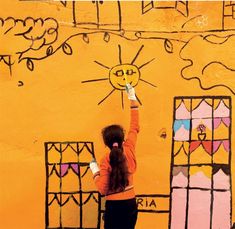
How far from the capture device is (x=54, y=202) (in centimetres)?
540

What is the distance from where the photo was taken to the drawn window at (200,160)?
5.48m

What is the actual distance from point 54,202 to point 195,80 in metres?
1.80

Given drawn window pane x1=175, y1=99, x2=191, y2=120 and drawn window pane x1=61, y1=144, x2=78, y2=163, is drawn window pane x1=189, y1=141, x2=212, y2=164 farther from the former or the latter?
drawn window pane x1=61, y1=144, x2=78, y2=163

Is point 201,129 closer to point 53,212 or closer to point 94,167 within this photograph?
point 94,167

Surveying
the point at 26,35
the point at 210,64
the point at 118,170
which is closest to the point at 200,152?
the point at 210,64

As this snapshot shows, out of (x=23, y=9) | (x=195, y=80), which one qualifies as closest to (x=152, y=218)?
(x=195, y=80)

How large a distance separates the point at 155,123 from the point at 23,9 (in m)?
1.66

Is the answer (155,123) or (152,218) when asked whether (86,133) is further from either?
(152,218)

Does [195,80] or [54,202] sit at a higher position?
[195,80]

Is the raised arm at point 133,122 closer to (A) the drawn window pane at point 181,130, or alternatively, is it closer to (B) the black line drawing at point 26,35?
(A) the drawn window pane at point 181,130

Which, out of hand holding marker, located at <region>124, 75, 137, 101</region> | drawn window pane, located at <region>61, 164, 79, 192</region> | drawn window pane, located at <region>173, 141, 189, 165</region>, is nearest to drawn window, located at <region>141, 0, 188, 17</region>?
hand holding marker, located at <region>124, 75, 137, 101</region>

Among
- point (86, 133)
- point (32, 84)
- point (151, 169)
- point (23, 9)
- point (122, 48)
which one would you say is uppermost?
point (23, 9)

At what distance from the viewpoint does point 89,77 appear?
538 cm

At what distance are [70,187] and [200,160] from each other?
129cm
